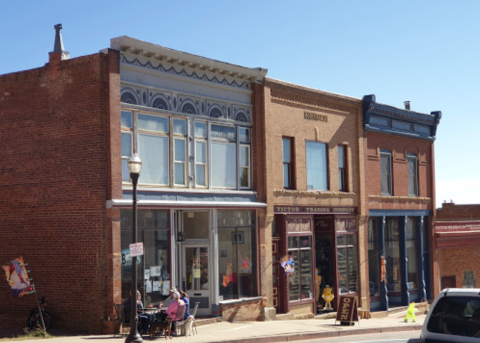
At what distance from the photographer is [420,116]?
36688 mm

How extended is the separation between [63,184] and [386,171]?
17464 millimetres

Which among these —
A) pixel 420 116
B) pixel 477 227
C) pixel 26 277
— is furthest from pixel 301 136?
pixel 477 227

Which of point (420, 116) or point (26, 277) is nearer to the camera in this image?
point (26, 277)

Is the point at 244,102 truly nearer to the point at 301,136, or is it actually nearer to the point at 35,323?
the point at 301,136

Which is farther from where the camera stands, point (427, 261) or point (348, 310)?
point (427, 261)

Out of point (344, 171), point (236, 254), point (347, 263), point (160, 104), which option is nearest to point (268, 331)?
point (236, 254)

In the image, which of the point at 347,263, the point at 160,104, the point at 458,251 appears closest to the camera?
the point at 160,104

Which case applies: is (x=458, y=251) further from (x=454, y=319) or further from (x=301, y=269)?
(x=454, y=319)

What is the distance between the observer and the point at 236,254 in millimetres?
25766

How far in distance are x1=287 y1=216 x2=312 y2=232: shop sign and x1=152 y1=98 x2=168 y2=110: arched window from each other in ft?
24.4

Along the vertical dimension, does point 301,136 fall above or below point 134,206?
above

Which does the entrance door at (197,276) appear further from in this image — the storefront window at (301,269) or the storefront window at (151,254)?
the storefront window at (301,269)

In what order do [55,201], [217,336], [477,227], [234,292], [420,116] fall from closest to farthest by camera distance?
[217,336], [55,201], [234,292], [420,116], [477,227]

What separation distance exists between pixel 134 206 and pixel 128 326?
178 inches
